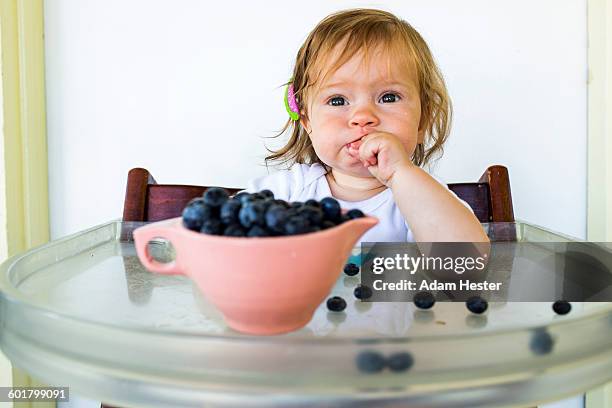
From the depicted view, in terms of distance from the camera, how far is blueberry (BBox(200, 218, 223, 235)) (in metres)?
0.51

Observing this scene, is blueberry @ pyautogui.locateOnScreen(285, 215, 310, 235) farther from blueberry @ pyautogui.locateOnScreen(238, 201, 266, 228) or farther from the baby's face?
the baby's face

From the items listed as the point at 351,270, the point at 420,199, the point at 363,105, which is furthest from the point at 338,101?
the point at 351,270

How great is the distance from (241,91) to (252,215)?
99 centimetres

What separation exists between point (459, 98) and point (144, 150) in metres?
0.75

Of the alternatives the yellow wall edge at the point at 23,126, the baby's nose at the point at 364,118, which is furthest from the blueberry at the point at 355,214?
the yellow wall edge at the point at 23,126

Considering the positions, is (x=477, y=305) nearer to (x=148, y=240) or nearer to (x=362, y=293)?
(x=362, y=293)

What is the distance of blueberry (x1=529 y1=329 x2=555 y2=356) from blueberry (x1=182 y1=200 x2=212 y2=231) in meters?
0.28

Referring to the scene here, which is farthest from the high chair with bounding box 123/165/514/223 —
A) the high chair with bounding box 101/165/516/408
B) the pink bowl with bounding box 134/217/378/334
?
the pink bowl with bounding box 134/217/378/334

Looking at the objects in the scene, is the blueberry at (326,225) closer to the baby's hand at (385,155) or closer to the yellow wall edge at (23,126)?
the baby's hand at (385,155)

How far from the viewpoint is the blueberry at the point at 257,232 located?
0.49 m

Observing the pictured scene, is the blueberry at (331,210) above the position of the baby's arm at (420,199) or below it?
above

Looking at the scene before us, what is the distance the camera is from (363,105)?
1.06 m

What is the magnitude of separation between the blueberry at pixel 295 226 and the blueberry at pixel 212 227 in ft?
0.19

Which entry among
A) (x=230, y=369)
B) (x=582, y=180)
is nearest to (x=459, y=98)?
(x=582, y=180)
